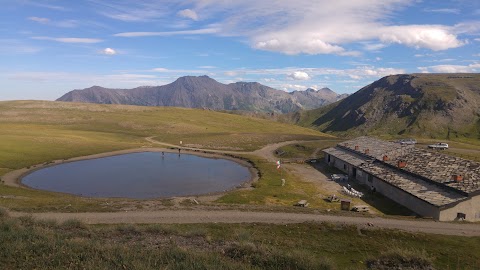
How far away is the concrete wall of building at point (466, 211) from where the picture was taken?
41.0 m

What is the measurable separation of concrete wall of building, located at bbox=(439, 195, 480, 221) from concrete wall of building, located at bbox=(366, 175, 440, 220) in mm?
1140

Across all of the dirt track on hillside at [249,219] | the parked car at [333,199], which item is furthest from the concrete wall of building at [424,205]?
the parked car at [333,199]

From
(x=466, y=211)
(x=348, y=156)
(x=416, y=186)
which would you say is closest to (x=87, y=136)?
(x=348, y=156)

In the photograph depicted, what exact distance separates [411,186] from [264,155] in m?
54.6

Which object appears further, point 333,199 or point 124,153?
point 124,153

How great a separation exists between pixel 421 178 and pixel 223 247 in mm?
40819

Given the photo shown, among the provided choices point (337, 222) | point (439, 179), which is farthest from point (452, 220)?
point (337, 222)

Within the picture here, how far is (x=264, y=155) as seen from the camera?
101 metres

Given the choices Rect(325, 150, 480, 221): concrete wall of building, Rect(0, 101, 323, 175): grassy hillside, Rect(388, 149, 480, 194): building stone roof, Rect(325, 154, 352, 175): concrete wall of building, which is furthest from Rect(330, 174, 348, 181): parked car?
Rect(0, 101, 323, 175): grassy hillside

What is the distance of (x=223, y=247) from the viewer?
21.6m

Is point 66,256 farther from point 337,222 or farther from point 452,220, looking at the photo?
point 452,220

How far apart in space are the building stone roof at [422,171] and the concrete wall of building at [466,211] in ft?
2.81

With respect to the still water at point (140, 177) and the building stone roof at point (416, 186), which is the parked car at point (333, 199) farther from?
the still water at point (140, 177)

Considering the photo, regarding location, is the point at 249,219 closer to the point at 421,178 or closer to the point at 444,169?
the point at 421,178
